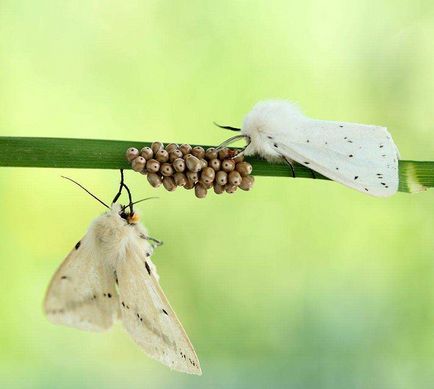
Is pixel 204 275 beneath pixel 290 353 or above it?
above

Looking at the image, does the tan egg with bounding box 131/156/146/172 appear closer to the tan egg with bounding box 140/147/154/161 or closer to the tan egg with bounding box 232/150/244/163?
the tan egg with bounding box 140/147/154/161

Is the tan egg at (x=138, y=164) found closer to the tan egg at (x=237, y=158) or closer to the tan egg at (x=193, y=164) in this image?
the tan egg at (x=193, y=164)

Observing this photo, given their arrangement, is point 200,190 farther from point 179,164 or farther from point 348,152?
point 348,152

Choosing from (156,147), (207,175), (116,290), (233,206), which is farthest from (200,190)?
(233,206)

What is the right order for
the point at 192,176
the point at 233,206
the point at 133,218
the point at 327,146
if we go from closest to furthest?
the point at 192,176, the point at 327,146, the point at 133,218, the point at 233,206

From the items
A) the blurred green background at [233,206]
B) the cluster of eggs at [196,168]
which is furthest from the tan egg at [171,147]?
the blurred green background at [233,206]

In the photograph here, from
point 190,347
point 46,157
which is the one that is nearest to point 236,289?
point 190,347

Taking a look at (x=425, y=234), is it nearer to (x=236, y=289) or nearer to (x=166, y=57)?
(x=236, y=289)
